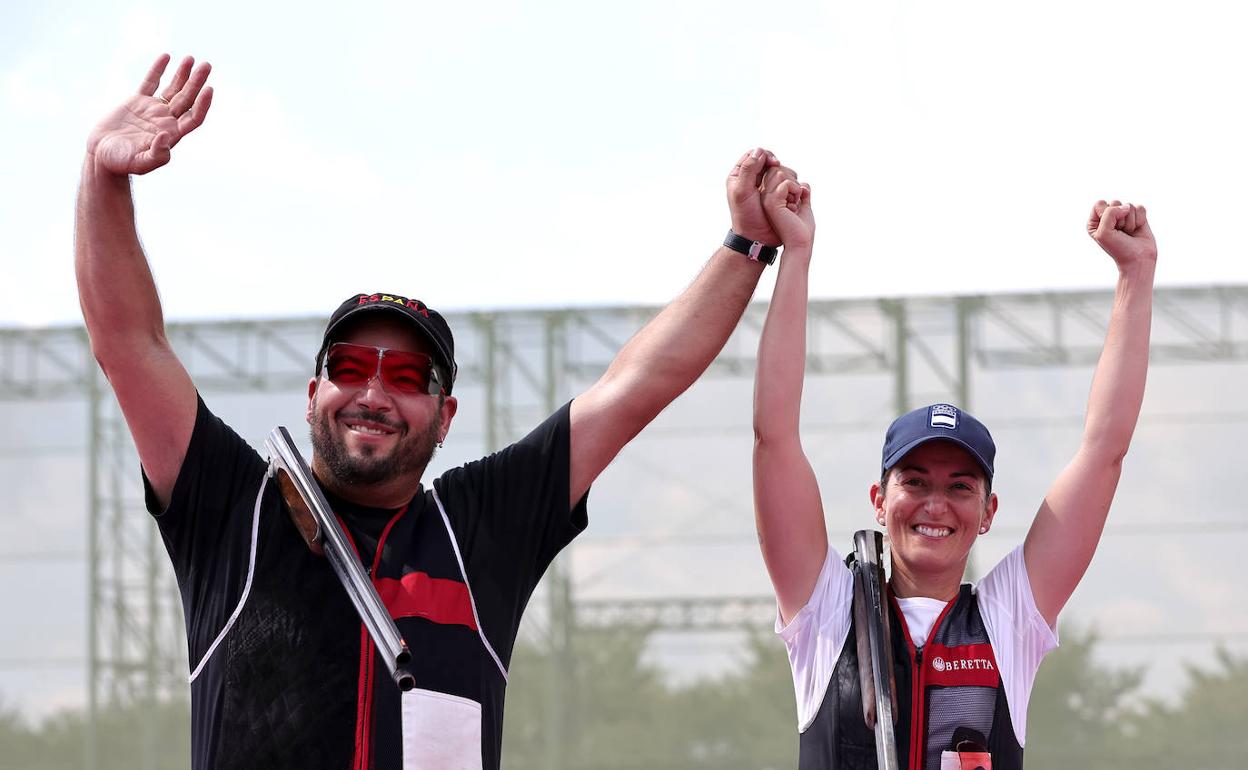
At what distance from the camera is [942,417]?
3.59 m

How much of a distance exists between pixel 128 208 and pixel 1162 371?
16.2 metres

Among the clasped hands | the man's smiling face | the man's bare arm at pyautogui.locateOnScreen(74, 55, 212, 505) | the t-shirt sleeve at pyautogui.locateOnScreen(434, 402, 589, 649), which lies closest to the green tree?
the clasped hands

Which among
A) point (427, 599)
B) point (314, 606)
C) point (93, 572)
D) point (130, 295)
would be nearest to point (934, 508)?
point (427, 599)

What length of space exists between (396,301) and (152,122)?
589 mm

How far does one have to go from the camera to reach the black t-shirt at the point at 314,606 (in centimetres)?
297

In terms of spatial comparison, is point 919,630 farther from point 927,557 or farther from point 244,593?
point 244,593

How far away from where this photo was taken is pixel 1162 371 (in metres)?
17.7

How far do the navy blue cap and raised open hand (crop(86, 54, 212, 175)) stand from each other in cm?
164

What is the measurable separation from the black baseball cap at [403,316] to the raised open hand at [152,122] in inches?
18.7

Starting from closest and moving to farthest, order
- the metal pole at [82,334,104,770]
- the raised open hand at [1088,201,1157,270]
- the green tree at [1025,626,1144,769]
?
1. the raised open hand at [1088,201,1157,270]
2. the green tree at [1025,626,1144,769]
3. the metal pole at [82,334,104,770]

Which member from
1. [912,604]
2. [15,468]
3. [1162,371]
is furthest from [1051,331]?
[912,604]

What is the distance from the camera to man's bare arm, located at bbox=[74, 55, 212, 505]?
118 inches

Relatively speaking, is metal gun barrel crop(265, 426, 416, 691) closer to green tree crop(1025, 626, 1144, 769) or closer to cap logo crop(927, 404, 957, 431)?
cap logo crop(927, 404, 957, 431)

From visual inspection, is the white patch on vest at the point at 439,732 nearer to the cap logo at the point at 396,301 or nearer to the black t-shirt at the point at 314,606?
the black t-shirt at the point at 314,606
